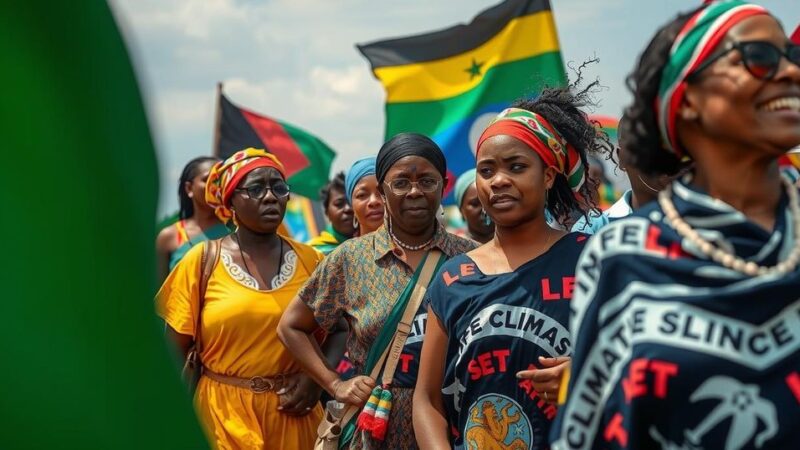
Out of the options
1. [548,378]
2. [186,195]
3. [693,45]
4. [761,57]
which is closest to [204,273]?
[186,195]

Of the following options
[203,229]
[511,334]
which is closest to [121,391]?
[511,334]

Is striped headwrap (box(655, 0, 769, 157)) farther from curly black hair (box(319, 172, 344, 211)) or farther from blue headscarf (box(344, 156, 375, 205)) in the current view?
curly black hair (box(319, 172, 344, 211))

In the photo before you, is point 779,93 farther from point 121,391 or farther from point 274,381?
point 274,381

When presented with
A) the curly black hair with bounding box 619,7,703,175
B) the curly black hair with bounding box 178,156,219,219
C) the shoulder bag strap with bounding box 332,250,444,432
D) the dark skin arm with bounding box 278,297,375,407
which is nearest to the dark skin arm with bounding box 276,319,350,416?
the dark skin arm with bounding box 278,297,375,407

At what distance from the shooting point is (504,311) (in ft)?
13.5

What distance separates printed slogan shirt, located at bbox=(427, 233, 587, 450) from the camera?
4.09 m

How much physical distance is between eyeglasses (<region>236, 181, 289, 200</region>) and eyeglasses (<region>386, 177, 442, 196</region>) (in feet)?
5.36

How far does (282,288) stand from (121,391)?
5.70 metres

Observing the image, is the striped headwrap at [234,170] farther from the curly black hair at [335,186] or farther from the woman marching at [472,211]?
the curly black hair at [335,186]

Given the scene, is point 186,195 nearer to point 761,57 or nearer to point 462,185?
point 462,185

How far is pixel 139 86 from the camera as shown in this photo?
1.23 meters

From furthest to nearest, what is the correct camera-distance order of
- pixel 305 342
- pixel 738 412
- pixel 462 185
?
pixel 462 185 < pixel 305 342 < pixel 738 412

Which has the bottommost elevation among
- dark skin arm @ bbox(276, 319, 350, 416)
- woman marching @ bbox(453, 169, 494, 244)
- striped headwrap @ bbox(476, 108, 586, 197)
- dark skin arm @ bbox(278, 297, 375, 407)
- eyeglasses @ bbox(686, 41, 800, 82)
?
dark skin arm @ bbox(276, 319, 350, 416)

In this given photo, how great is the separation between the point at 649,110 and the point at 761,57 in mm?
329
